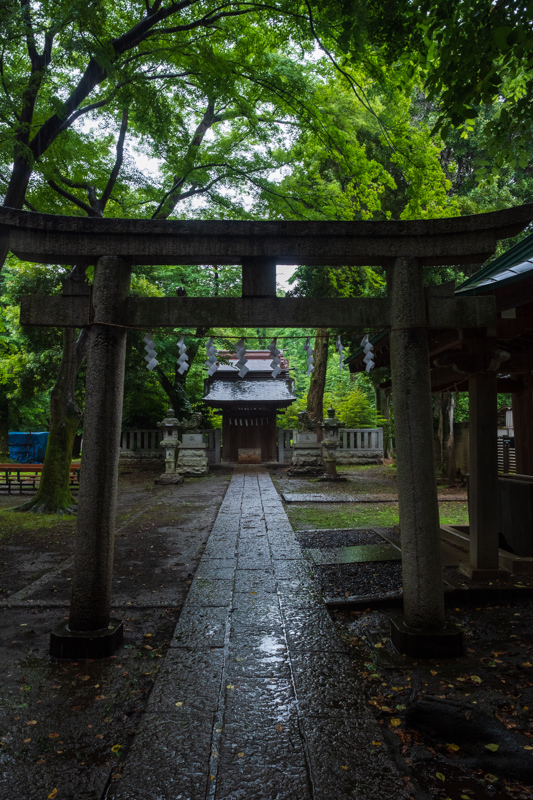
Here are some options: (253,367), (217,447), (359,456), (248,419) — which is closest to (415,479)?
(217,447)

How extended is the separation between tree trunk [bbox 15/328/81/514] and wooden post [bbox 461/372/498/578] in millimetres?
8063

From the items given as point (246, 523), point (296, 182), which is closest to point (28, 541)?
point (246, 523)

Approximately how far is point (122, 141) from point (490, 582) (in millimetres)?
10923

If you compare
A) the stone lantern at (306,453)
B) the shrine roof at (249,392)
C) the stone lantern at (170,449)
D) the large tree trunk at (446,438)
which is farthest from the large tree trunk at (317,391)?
the stone lantern at (170,449)

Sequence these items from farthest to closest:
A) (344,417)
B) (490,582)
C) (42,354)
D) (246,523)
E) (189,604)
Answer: (344,417)
(42,354)
(246,523)
(490,582)
(189,604)

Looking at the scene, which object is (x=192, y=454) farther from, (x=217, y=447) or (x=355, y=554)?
(x=355, y=554)

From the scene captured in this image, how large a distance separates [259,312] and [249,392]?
16.4m

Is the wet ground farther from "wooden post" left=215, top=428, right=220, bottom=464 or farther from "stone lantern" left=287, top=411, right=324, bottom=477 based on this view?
"wooden post" left=215, top=428, right=220, bottom=464

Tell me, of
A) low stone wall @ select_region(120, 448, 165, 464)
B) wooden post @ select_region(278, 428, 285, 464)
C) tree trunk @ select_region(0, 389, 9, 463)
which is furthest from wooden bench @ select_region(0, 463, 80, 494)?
tree trunk @ select_region(0, 389, 9, 463)

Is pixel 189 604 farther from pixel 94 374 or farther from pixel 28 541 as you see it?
pixel 28 541

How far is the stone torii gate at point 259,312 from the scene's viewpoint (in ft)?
12.1

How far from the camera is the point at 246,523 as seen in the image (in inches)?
333

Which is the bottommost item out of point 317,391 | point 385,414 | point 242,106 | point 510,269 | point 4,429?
point 4,429

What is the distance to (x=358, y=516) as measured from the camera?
9406mm
